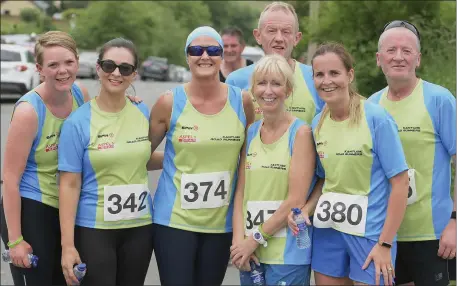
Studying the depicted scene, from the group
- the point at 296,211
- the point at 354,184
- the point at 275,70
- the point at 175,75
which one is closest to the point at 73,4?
the point at 175,75

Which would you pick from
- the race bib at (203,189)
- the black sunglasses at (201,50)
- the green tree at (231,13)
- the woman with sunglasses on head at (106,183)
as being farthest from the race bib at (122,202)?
the green tree at (231,13)

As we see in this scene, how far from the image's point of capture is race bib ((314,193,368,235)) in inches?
164

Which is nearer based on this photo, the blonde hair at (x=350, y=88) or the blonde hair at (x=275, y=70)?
the blonde hair at (x=350, y=88)

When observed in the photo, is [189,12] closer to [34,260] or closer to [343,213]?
[34,260]

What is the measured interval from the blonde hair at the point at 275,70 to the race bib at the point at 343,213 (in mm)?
691

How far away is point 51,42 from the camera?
4566mm

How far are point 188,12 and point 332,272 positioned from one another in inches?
4173

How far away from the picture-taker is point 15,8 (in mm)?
130375

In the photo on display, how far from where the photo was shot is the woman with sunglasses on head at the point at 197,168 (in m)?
4.62

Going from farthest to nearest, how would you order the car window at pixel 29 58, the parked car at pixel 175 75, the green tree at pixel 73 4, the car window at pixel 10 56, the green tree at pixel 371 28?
the green tree at pixel 73 4, the parked car at pixel 175 75, the car window at pixel 29 58, the car window at pixel 10 56, the green tree at pixel 371 28

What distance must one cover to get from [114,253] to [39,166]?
691 millimetres

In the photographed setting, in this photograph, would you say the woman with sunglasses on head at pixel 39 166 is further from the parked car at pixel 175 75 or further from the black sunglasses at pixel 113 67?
the parked car at pixel 175 75

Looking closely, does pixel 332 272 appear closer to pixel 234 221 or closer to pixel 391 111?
pixel 234 221

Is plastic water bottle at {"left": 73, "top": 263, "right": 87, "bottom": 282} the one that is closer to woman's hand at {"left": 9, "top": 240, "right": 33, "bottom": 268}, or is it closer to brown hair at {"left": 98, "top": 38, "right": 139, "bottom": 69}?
woman's hand at {"left": 9, "top": 240, "right": 33, "bottom": 268}
